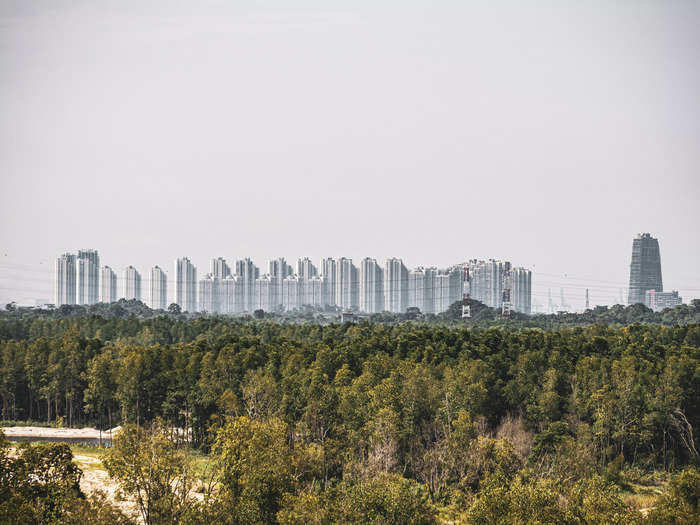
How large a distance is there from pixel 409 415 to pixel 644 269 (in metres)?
169

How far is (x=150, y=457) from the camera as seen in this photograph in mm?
19312

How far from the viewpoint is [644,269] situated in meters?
184

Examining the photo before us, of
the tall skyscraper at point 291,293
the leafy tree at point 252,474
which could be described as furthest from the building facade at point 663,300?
the leafy tree at point 252,474

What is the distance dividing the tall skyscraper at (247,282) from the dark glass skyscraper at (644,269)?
9719cm

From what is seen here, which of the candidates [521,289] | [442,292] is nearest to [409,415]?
[521,289]

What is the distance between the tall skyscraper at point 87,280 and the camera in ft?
465

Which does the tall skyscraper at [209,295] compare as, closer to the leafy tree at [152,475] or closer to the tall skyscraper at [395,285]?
the tall skyscraper at [395,285]

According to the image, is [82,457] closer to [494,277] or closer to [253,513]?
[253,513]

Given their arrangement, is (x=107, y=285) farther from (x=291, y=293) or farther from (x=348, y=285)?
(x=348, y=285)

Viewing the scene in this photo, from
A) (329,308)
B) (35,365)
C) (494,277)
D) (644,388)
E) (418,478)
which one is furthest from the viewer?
(329,308)

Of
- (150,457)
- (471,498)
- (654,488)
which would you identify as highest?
(150,457)

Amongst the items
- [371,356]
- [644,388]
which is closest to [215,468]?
[371,356]

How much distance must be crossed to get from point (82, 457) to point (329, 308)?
433 feet

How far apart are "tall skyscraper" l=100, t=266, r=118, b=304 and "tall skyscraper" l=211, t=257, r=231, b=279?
2700cm
